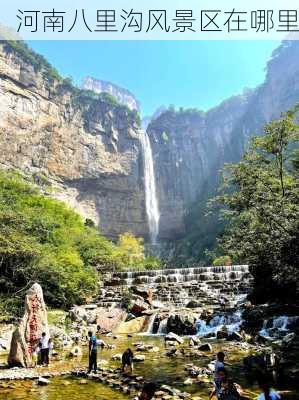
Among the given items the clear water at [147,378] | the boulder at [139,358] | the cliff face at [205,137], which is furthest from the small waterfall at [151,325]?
the cliff face at [205,137]

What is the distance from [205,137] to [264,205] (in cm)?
7764

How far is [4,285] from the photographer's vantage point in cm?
2336

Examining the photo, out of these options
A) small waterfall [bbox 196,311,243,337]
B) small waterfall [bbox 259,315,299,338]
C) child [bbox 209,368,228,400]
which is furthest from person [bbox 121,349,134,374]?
small waterfall [bbox 196,311,243,337]

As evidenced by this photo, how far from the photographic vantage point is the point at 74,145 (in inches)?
2734

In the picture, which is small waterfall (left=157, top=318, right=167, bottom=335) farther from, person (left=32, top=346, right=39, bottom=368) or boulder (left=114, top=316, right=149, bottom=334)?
person (left=32, top=346, right=39, bottom=368)

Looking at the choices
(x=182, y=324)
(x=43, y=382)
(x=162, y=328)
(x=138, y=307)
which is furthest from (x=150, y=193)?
(x=43, y=382)

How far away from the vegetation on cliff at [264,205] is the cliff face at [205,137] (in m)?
53.7

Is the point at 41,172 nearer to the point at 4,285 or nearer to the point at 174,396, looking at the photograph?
the point at 4,285

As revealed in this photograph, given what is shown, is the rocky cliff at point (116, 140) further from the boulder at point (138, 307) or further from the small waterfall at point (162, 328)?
the small waterfall at point (162, 328)

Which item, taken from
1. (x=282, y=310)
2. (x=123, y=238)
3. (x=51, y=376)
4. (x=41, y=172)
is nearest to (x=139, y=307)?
(x=282, y=310)

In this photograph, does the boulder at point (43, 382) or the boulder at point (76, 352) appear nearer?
the boulder at point (43, 382)

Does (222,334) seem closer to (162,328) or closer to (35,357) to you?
(162,328)

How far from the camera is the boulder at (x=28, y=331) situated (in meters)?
12.9

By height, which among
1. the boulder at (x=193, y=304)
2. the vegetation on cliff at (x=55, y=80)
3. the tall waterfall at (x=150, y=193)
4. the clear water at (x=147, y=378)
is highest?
the vegetation on cliff at (x=55, y=80)
